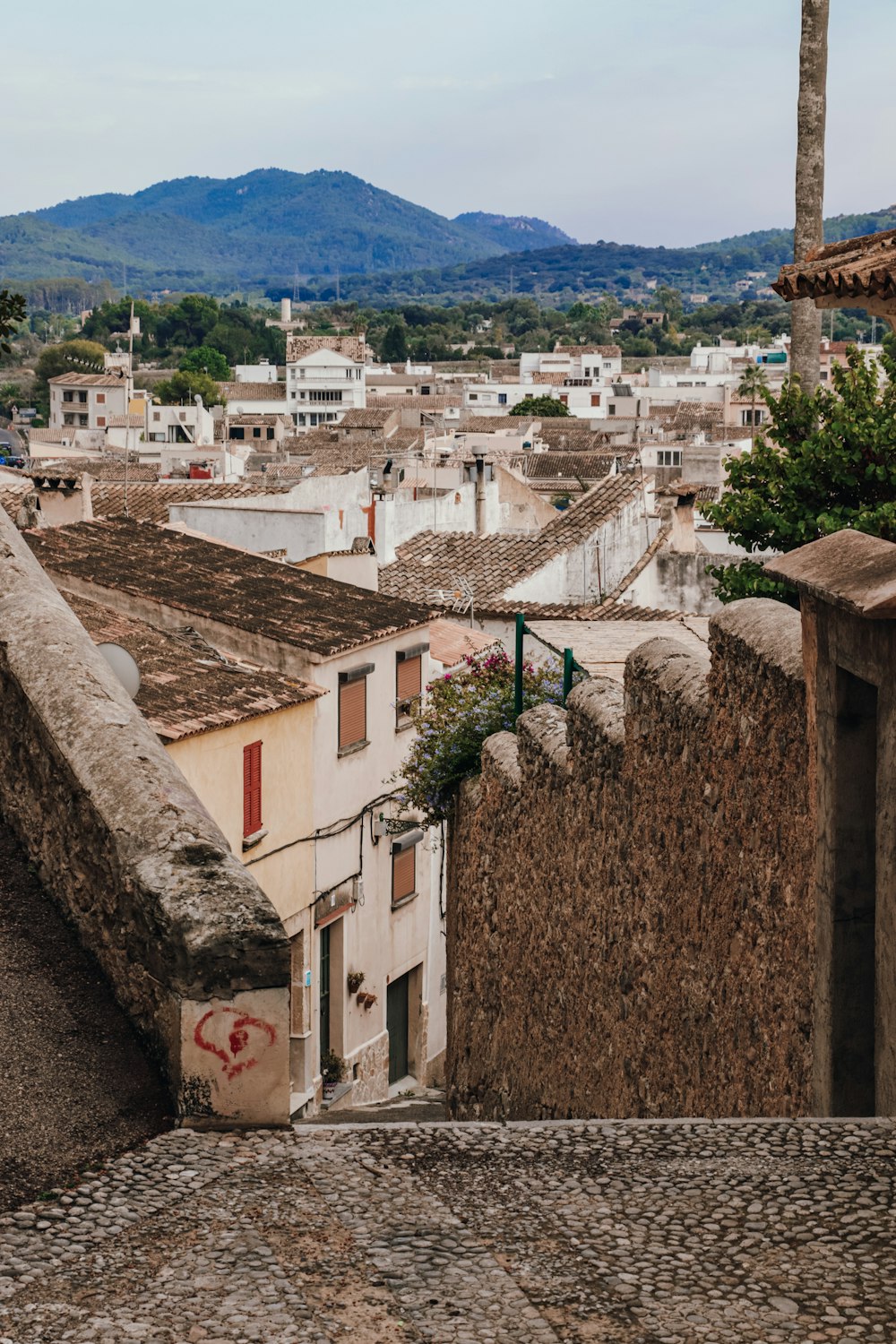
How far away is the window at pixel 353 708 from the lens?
21062mm

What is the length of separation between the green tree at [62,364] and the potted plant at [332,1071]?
466ft

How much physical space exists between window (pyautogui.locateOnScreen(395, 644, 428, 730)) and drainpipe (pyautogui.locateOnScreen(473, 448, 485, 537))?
51.8 ft

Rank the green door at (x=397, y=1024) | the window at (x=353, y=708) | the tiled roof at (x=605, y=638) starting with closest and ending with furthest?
the tiled roof at (x=605, y=638) → the window at (x=353, y=708) → the green door at (x=397, y=1024)

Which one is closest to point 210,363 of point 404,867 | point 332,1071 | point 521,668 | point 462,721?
point 404,867

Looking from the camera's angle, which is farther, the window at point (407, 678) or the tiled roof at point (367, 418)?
the tiled roof at point (367, 418)

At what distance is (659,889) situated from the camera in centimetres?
833

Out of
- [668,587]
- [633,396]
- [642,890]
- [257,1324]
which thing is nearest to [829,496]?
[642,890]

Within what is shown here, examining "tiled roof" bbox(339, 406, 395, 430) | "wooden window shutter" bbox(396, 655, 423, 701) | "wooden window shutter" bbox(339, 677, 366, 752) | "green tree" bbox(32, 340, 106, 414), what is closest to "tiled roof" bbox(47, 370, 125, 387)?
"green tree" bbox(32, 340, 106, 414)

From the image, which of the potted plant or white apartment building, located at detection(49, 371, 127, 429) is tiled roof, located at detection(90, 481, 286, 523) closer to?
the potted plant

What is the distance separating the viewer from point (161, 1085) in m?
4.41

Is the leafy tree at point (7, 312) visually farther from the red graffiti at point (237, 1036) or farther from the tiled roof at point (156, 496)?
the tiled roof at point (156, 496)

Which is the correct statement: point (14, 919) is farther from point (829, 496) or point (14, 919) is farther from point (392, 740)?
point (392, 740)

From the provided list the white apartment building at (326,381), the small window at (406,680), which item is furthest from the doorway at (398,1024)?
the white apartment building at (326,381)

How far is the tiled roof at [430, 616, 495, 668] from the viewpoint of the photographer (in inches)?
920
